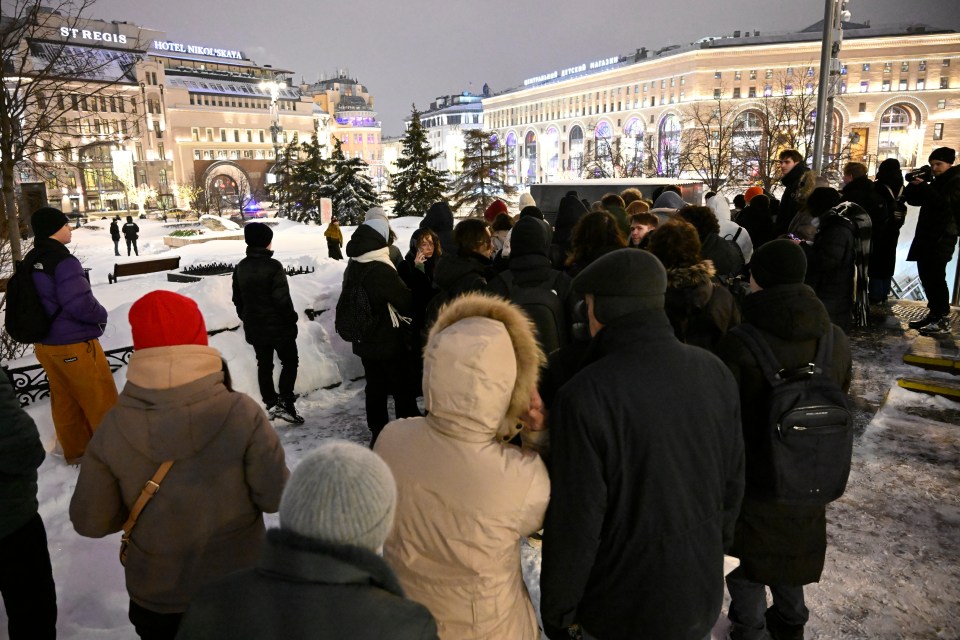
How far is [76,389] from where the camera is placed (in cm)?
500

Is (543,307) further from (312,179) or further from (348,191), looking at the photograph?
(312,179)

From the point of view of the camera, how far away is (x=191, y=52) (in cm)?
10312

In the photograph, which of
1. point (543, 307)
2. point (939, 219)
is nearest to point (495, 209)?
point (543, 307)

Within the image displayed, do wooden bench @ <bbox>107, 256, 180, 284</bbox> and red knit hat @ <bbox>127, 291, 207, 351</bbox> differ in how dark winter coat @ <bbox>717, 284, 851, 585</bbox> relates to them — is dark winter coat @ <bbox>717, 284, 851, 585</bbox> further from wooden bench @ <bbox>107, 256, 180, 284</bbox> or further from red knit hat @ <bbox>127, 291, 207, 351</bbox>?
wooden bench @ <bbox>107, 256, 180, 284</bbox>

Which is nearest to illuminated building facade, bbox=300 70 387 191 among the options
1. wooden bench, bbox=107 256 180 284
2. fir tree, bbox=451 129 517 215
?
fir tree, bbox=451 129 517 215

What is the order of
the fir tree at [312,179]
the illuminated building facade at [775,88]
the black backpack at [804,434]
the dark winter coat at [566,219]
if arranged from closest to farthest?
the black backpack at [804,434]
the dark winter coat at [566,219]
the fir tree at [312,179]
the illuminated building facade at [775,88]

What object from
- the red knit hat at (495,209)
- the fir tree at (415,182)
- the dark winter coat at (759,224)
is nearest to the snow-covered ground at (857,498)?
the dark winter coat at (759,224)

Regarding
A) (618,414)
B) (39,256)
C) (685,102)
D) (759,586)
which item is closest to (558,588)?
(618,414)

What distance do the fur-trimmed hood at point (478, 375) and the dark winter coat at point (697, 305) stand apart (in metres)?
2.13

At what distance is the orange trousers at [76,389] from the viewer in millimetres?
4871

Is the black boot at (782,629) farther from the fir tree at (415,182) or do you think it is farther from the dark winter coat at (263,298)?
the fir tree at (415,182)

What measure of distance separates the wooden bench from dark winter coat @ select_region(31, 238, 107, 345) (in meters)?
16.4

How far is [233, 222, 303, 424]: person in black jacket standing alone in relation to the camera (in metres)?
5.84

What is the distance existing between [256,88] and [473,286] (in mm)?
108976
